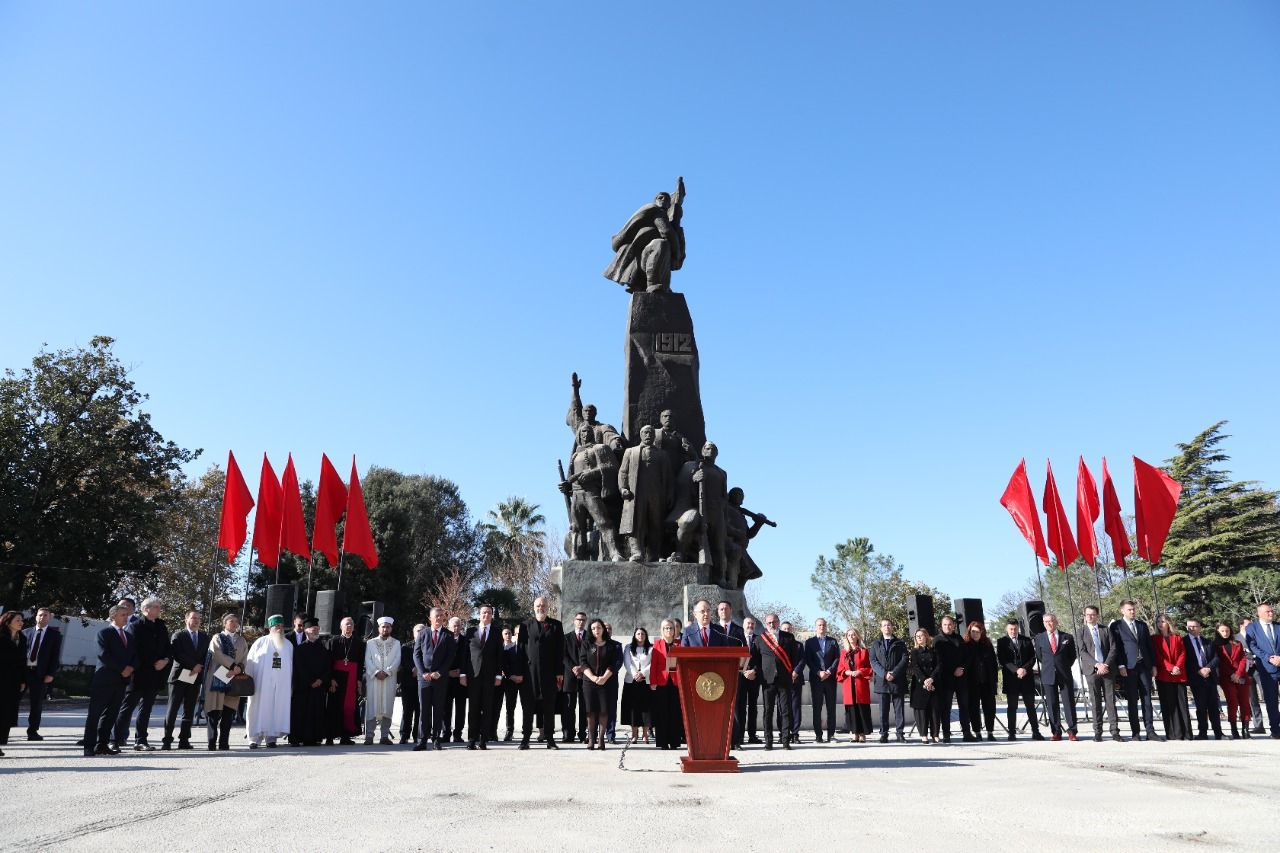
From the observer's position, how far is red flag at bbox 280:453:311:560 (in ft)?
51.3

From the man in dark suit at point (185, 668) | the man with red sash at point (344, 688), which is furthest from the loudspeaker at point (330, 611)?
the man in dark suit at point (185, 668)

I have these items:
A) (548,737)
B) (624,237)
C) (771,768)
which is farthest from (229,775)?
(624,237)

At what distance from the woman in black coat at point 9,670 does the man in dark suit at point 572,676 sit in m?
5.77

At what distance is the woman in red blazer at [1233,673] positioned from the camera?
11492 mm

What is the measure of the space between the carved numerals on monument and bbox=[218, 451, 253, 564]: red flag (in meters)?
7.34

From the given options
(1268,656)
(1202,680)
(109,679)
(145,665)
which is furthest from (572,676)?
(1268,656)

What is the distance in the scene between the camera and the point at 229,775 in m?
6.94

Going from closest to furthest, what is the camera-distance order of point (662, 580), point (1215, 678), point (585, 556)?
1. point (1215, 678)
2. point (662, 580)
3. point (585, 556)

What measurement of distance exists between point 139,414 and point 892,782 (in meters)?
27.7

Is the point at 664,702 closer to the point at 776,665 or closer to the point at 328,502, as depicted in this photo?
the point at 776,665

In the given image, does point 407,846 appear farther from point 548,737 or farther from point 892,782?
point 548,737

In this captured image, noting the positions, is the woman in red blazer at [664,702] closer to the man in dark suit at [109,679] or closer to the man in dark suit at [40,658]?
the man in dark suit at [109,679]

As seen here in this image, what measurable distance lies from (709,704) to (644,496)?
22.0 feet

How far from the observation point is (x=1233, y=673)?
465 inches
